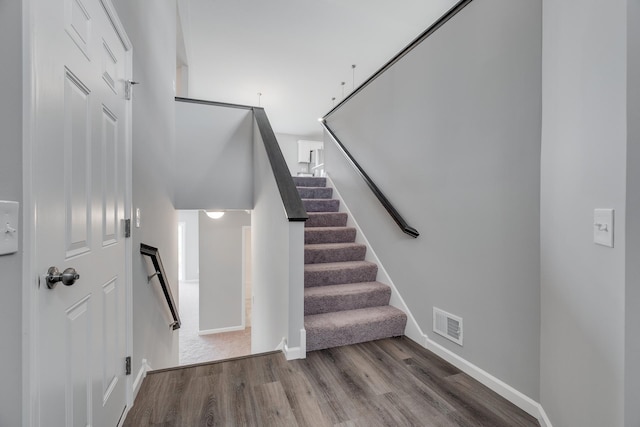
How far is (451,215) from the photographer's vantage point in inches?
82.7

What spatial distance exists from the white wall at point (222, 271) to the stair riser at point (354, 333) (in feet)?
12.2

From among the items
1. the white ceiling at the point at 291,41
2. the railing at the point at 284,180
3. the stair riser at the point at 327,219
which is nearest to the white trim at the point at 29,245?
the railing at the point at 284,180

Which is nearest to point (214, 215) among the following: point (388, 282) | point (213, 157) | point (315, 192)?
point (213, 157)

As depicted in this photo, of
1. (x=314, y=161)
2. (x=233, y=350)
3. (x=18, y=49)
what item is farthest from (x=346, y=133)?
(x=314, y=161)

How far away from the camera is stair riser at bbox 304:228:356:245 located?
3277 millimetres

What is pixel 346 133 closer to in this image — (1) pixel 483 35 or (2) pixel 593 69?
(1) pixel 483 35

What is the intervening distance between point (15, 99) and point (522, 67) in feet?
6.97

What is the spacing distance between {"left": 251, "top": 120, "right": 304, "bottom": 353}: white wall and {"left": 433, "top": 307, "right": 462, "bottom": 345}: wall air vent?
1.02 m

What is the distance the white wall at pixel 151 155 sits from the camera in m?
1.78

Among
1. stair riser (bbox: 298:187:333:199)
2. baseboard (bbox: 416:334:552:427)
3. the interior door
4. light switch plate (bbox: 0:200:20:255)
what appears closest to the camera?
light switch plate (bbox: 0:200:20:255)

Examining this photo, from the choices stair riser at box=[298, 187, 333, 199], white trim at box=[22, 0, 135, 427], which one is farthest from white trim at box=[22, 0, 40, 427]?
stair riser at box=[298, 187, 333, 199]

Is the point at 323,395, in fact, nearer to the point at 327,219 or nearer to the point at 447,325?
the point at 447,325

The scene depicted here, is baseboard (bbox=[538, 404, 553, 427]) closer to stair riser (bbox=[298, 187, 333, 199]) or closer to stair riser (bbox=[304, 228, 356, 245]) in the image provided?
stair riser (bbox=[304, 228, 356, 245])

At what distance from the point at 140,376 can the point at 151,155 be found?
1494mm
